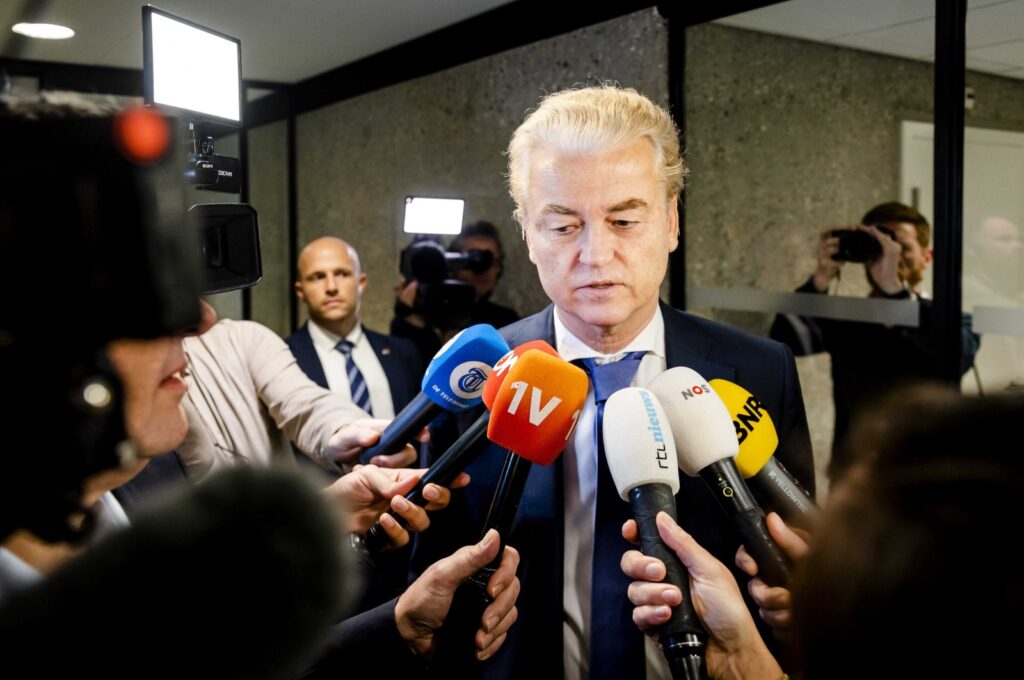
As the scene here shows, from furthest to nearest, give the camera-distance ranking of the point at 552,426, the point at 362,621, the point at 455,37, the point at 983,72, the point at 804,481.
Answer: the point at 455,37 → the point at 983,72 → the point at 804,481 → the point at 362,621 → the point at 552,426

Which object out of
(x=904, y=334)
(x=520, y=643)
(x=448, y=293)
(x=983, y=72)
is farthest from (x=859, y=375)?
(x=520, y=643)

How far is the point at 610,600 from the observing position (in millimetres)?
1072

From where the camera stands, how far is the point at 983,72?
7.59ft

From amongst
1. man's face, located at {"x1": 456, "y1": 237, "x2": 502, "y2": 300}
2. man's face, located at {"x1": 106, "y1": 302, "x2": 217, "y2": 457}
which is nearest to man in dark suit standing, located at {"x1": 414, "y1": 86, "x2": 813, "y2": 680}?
man's face, located at {"x1": 106, "y1": 302, "x2": 217, "y2": 457}

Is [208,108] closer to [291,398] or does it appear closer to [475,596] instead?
[291,398]

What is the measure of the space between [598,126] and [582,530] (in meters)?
0.55

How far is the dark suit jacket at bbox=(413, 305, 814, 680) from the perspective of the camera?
3.67 feet

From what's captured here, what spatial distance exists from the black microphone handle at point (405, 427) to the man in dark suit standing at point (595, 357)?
0.39ft

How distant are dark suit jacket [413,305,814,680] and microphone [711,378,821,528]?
4.8 inches

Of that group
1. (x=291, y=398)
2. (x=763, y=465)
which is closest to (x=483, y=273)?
(x=291, y=398)

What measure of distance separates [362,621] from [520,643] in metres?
0.21

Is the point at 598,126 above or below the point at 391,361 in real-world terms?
above

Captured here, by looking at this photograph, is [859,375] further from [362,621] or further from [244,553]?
[244,553]

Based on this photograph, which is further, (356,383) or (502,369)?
(356,383)
